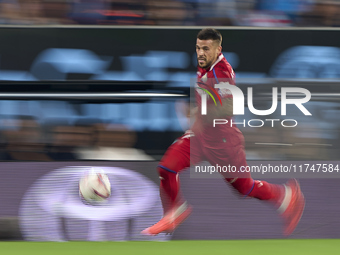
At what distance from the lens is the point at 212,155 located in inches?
205

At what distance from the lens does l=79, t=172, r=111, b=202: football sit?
200 inches

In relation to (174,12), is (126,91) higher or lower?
lower

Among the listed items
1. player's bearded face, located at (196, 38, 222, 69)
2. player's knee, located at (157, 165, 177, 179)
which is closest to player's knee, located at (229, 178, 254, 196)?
player's knee, located at (157, 165, 177, 179)

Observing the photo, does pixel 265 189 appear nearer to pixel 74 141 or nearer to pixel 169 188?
pixel 169 188

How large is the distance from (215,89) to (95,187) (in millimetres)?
1382

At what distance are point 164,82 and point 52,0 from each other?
117 cm

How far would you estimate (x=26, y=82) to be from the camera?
491 cm

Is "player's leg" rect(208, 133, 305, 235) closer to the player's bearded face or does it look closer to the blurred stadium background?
the blurred stadium background

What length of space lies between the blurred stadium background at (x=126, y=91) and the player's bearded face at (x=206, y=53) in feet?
0.20

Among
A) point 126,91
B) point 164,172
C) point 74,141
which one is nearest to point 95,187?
point 74,141

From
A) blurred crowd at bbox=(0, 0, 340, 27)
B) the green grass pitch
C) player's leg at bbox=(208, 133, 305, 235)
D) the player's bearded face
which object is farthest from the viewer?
player's leg at bbox=(208, 133, 305, 235)

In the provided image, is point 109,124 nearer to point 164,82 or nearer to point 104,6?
point 164,82

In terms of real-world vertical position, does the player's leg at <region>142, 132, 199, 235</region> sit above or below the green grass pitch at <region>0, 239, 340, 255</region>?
above

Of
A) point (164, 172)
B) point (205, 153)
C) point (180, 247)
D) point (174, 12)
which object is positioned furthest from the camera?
point (205, 153)
